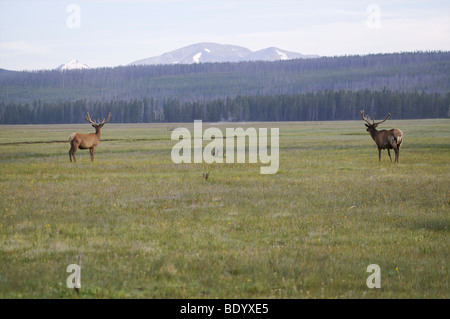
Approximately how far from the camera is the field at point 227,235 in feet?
25.4

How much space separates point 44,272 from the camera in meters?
8.20

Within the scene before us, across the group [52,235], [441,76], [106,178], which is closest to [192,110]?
[441,76]

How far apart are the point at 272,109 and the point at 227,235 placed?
140047mm

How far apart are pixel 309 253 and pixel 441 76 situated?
20588 centimetres

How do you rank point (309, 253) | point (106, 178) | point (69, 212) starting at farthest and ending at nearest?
point (106, 178) → point (69, 212) → point (309, 253)

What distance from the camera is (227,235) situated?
10.8 meters

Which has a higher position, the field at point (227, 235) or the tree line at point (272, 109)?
the tree line at point (272, 109)

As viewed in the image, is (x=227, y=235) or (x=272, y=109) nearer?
(x=227, y=235)

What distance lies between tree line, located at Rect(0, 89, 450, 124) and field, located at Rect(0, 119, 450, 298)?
12291 centimetres

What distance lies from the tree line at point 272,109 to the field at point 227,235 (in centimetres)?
12291

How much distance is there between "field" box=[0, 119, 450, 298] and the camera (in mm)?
7730

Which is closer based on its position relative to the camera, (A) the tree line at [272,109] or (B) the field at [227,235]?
(B) the field at [227,235]
